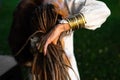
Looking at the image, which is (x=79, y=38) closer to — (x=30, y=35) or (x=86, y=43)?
(x=86, y=43)

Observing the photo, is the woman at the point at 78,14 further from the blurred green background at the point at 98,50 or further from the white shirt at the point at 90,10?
the blurred green background at the point at 98,50

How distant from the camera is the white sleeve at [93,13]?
307cm

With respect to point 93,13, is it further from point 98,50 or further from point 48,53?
point 98,50

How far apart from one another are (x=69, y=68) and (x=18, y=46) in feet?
1.06

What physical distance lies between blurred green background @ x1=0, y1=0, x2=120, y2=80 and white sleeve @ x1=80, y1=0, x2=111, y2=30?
15.3ft

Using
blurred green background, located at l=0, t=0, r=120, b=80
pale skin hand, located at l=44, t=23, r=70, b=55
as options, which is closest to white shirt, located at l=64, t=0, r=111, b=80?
pale skin hand, located at l=44, t=23, r=70, b=55

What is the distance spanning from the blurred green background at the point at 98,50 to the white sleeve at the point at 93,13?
184 inches

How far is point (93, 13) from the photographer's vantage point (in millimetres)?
3092

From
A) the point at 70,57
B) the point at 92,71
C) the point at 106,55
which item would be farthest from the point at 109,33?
the point at 70,57

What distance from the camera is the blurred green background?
26.3 feet

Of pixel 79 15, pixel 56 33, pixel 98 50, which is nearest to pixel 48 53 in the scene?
pixel 56 33

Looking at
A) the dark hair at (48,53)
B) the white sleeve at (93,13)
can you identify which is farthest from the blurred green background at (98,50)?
the dark hair at (48,53)

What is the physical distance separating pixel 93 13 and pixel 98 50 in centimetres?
588

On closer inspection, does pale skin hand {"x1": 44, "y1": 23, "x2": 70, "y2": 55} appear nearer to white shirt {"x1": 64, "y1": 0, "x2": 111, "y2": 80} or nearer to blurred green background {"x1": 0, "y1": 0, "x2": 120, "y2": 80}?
white shirt {"x1": 64, "y1": 0, "x2": 111, "y2": 80}
